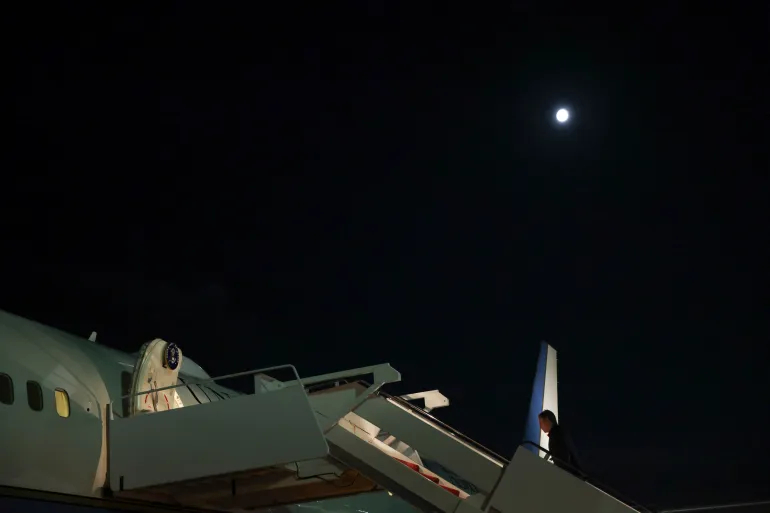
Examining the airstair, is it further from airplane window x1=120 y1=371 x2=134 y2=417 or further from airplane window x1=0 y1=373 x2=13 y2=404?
airplane window x1=0 y1=373 x2=13 y2=404

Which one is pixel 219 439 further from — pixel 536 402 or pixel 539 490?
pixel 536 402

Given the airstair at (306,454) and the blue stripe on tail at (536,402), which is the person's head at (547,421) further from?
the blue stripe on tail at (536,402)

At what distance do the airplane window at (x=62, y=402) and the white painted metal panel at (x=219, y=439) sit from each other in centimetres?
77

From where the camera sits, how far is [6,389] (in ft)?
24.0

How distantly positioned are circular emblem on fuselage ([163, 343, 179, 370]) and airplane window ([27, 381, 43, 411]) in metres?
2.02

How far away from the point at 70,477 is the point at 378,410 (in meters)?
3.69

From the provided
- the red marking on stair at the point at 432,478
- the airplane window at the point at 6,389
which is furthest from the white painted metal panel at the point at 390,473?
the airplane window at the point at 6,389

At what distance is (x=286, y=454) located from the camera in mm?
7199

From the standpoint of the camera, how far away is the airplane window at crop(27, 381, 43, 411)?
A: 7582 millimetres

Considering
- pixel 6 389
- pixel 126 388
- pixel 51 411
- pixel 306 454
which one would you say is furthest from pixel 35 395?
pixel 306 454

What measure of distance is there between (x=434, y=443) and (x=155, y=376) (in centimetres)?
404

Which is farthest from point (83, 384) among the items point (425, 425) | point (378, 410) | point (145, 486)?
point (425, 425)

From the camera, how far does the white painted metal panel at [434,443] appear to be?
7766 millimetres

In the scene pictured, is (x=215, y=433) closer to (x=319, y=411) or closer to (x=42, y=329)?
(x=319, y=411)
